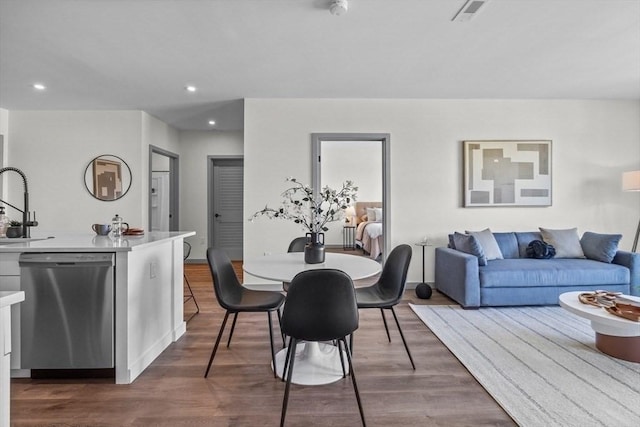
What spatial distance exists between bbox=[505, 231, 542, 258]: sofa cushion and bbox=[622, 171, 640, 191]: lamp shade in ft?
3.75

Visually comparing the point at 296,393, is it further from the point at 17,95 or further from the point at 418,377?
the point at 17,95

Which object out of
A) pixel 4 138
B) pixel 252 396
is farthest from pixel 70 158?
pixel 252 396

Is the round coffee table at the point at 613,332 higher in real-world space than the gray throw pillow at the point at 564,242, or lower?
lower

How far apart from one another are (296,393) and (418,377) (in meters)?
0.81

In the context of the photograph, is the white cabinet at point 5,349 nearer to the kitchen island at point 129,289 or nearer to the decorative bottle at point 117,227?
the kitchen island at point 129,289

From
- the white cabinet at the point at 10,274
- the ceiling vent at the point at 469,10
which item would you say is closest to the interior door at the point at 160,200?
the white cabinet at the point at 10,274

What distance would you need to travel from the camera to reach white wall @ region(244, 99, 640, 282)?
4.57 metres

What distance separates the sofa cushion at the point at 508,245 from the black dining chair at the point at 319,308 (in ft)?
10.6

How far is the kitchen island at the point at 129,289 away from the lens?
2.15 meters

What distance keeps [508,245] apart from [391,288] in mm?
2476

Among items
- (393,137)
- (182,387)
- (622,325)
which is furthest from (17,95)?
(622,325)

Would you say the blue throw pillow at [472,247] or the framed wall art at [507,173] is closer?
the blue throw pillow at [472,247]

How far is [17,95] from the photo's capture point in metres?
4.36

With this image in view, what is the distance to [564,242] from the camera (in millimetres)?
4148
